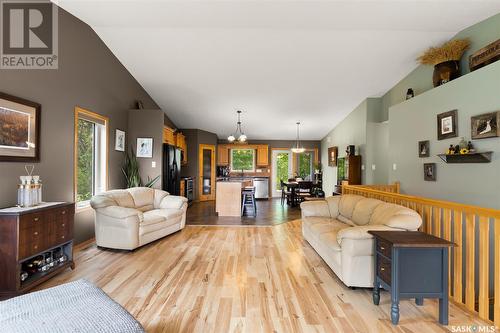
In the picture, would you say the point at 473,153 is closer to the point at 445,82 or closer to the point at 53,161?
the point at 445,82

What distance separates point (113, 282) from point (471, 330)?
3381mm

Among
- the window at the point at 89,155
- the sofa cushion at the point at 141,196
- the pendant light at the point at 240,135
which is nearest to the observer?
the window at the point at 89,155

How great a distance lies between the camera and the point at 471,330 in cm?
201

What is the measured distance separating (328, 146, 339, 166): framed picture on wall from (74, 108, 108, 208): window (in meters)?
6.69

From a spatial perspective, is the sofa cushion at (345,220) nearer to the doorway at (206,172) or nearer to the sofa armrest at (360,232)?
the sofa armrest at (360,232)

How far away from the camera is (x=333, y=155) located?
8523mm

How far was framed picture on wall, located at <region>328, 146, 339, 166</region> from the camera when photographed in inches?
330

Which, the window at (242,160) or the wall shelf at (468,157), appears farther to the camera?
the window at (242,160)

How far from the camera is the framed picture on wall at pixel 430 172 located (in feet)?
13.6

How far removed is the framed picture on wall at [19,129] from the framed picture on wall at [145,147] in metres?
2.41

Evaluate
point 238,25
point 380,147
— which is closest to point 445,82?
point 380,147

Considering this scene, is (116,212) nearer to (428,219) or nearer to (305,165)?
(428,219)

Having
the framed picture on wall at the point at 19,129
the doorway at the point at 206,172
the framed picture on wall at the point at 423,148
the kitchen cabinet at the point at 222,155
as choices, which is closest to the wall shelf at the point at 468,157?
the framed picture on wall at the point at 423,148

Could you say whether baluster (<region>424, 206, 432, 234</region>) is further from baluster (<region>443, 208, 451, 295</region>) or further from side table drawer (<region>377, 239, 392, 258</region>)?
side table drawer (<region>377, 239, 392, 258</region>)
